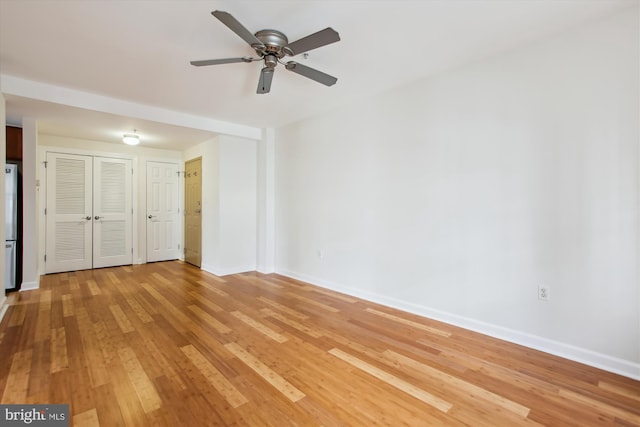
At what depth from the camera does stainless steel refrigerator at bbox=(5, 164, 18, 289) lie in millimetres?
3936

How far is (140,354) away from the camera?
232cm

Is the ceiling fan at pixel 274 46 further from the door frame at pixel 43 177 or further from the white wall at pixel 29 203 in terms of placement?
the door frame at pixel 43 177

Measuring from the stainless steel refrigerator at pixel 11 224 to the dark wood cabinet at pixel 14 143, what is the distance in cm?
19

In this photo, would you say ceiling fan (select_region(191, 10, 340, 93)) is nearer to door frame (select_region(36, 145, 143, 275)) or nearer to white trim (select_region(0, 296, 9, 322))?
white trim (select_region(0, 296, 9, 322))

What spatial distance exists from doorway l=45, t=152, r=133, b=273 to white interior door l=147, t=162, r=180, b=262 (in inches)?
13.8

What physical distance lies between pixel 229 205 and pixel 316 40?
3557mm

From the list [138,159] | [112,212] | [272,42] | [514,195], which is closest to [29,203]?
[112,212]

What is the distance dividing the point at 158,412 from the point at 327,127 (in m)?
3.60

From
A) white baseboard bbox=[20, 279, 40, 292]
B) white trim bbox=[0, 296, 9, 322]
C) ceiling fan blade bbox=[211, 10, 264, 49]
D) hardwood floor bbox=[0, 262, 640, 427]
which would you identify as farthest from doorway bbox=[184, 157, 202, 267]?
ceiling fan blade bbox=[211, 10, 264, 49]

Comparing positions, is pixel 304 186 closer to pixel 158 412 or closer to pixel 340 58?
pixel 340 58

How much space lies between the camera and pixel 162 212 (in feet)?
20.3

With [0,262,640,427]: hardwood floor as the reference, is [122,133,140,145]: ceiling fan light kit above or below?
above

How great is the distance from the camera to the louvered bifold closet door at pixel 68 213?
5.00 m

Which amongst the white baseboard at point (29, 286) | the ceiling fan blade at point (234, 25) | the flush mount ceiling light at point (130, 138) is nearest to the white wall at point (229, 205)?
the flush mount ceiling light at point (130, 138)
